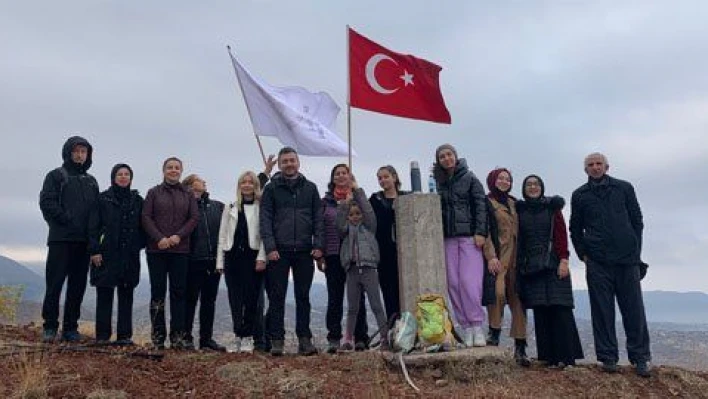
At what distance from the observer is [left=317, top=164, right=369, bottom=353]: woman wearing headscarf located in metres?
7.63

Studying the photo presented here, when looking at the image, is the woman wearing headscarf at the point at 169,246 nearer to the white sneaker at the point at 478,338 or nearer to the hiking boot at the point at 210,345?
the hiking boot at the point at 210,345

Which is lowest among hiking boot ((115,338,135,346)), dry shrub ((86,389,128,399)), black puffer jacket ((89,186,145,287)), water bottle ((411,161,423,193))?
dry shrub ((86,389,128,399))

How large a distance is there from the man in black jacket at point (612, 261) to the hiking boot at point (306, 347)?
11.5ft

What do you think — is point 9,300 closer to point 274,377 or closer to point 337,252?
point 337,252

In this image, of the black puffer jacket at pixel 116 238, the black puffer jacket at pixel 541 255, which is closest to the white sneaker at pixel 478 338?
the black puffer jacket at pixel 541 255

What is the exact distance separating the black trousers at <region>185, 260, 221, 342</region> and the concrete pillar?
8.23ft

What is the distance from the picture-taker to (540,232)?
24.7ft

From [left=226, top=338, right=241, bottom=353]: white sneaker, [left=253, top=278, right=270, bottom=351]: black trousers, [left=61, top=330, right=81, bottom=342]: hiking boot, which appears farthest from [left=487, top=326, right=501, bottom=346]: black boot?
[left=61, top=330, right=81, bottom=342]: hiking boot

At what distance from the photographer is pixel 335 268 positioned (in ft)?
25.6

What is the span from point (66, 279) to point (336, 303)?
10.8 feet

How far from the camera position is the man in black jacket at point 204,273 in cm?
784

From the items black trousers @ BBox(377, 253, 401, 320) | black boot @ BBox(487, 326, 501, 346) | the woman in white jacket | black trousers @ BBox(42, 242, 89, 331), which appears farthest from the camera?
black trousers @ BBox(377, 253, 401, 320)

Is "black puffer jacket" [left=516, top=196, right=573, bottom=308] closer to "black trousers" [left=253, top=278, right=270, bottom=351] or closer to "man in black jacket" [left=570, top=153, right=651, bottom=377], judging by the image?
"man in black jacket" [left=570, top=153, right=651, bottom=377]

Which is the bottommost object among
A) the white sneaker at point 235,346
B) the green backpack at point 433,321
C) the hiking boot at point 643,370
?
the hiking boot at point 643,370
